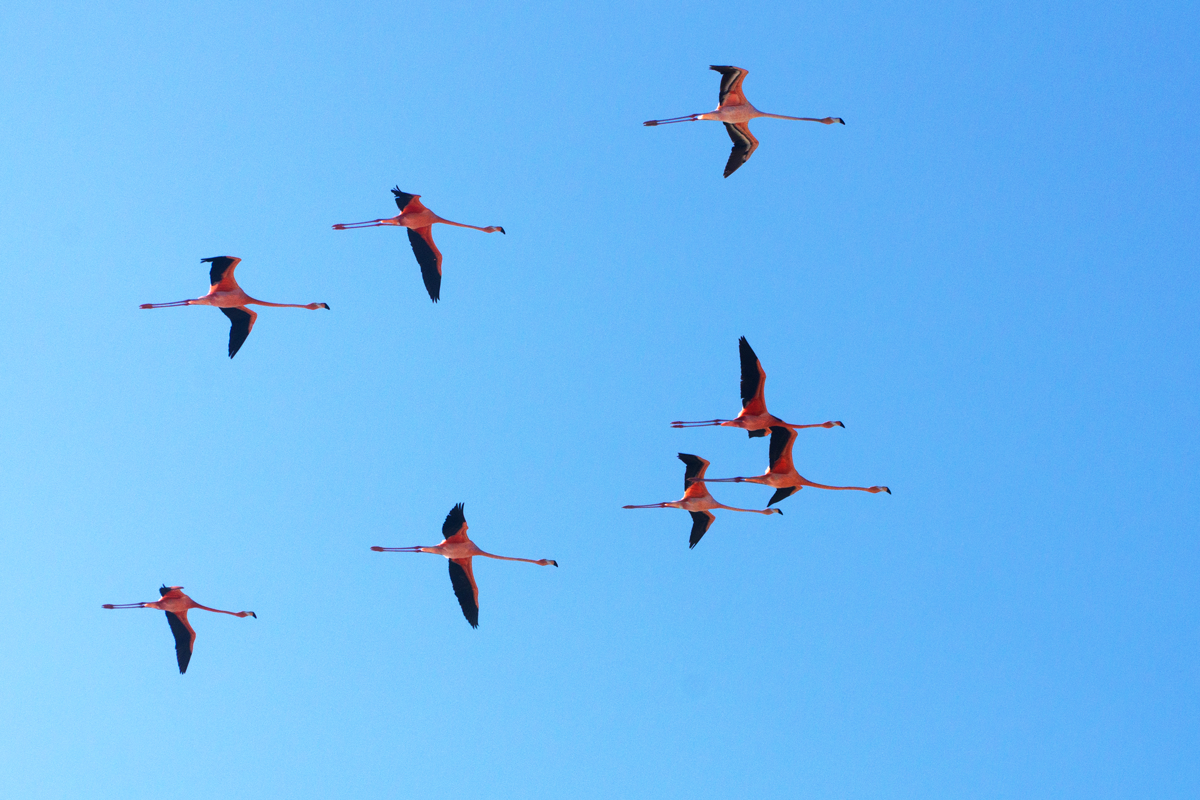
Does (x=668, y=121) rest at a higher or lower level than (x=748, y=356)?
higher

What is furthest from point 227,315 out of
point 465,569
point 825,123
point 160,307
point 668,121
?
point 825,123

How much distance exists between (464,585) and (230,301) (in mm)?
6982

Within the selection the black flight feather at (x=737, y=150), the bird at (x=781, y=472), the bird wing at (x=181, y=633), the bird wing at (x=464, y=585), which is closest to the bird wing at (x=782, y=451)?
the bird at (x=781, y=472)

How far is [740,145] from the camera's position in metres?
36.1

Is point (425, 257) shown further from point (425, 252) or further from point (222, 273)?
point (222, 273)

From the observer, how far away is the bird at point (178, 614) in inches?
1433

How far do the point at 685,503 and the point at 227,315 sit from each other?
9.70 m

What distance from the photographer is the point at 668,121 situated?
35.5 m

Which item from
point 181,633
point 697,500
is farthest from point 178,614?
point 697,500

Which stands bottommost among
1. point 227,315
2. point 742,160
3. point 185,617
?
point 185,617

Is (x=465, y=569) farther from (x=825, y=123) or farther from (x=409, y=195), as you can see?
(x=825, y=123)

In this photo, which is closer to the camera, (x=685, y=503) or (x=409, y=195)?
(x=409, y=195)

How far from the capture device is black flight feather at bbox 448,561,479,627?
3612 cm

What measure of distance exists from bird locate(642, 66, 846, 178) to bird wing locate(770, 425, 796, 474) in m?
4.93
